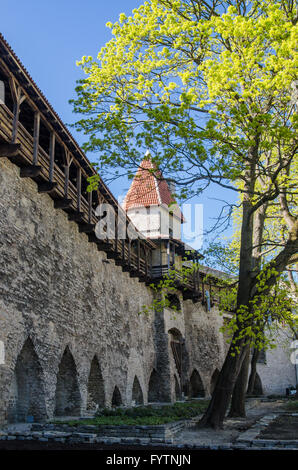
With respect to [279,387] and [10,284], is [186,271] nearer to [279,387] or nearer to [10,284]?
[10,284]

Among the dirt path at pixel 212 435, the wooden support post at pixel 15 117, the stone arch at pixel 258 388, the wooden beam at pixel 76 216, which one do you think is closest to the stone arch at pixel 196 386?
the stone arch at pixel 258 388

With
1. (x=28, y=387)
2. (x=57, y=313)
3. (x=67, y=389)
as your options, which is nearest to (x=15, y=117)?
(x=57, y=313)

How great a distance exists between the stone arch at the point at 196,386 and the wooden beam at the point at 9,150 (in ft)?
69.1

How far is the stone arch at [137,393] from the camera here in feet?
67.4

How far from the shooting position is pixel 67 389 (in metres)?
14.4

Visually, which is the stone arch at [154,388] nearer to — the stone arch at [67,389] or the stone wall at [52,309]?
the stone wall at [52,309]

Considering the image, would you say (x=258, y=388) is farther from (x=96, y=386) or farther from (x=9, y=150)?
(x=9, y=150)

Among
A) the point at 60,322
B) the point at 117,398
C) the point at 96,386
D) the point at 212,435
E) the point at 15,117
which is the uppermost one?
the point at 15,117

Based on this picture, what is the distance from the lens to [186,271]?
47.7 feet

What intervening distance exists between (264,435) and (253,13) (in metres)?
9.91

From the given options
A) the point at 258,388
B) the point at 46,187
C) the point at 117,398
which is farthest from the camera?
the point at 258,388

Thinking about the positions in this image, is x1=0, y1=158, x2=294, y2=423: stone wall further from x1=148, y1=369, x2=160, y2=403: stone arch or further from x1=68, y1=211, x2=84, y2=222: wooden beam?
x1=68, y1=211, x2=84, y2=222: wooden beam

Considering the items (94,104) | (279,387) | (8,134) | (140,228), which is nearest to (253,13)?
(94,104)

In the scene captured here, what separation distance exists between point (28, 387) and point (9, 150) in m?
6.18
